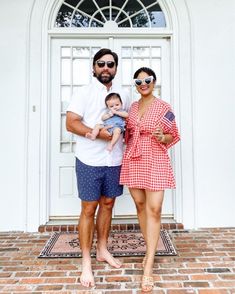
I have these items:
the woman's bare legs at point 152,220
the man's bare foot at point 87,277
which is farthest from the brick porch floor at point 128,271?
the woman's bare legs at point 152,220

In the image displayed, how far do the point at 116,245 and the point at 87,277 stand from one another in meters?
0.73

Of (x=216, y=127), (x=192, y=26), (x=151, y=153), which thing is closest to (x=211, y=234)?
(x=216, y=127)

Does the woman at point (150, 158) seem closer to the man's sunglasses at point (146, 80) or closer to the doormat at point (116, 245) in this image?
the man's sunglasses at point (146, 80)

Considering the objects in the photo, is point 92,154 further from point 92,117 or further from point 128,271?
point 128,271

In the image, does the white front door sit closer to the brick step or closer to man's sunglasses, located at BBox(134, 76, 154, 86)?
the brick step

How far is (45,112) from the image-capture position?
3.23 metres

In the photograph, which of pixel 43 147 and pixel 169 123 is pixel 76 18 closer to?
pixel 43 147

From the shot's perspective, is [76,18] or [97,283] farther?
[76,18]

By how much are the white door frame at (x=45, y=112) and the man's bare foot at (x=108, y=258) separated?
3.49 feet

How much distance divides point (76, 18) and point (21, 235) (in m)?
2.52

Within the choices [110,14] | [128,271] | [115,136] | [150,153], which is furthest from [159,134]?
[110,14]

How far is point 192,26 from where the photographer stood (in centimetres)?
325

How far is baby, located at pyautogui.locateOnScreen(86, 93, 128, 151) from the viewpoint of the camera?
205cm

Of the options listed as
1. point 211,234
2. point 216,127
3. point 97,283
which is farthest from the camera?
point 216,127
